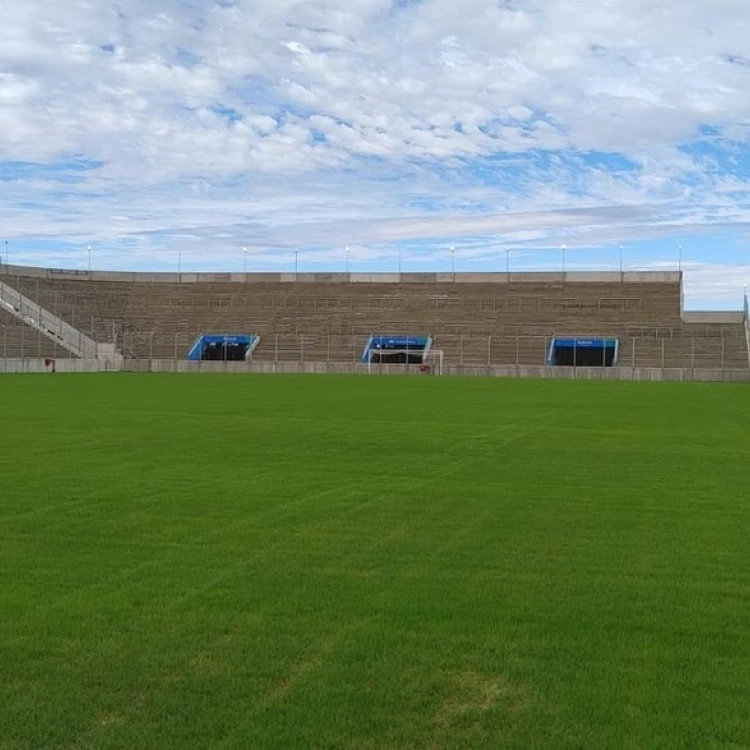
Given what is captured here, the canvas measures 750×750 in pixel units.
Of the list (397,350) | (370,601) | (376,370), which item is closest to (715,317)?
(397,350)

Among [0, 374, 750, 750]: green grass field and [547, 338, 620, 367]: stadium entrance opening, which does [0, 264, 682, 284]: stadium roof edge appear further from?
[0, 374, 750, 750]: green grass field

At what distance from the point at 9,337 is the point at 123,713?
200 ft

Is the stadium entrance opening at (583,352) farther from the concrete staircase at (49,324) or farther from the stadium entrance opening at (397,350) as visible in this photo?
the concrete staircase at (49,324)

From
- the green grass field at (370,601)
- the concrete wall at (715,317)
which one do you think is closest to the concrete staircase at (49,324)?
the concrete wall at (715,317)

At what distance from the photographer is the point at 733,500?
11.4m

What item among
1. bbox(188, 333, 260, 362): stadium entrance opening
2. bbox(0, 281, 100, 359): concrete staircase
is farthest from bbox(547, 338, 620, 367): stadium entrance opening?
bbox(0, 281, 100, 359): concrete staircase

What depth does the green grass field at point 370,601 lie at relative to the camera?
4742 millimetres

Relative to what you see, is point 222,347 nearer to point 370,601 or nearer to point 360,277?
point 360,277

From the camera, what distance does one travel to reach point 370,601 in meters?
6.75

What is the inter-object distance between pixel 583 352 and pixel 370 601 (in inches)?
2664

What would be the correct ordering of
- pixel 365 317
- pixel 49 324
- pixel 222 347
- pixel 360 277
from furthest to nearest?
pixel 360 277
pixel 365 317
pixel 222 347
pixel 49 324

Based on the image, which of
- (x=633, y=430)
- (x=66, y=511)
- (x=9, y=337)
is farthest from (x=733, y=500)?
(x=9, y=337)

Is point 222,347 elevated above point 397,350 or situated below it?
above

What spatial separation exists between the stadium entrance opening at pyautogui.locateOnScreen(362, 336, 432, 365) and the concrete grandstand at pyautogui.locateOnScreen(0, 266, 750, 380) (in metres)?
0.90
